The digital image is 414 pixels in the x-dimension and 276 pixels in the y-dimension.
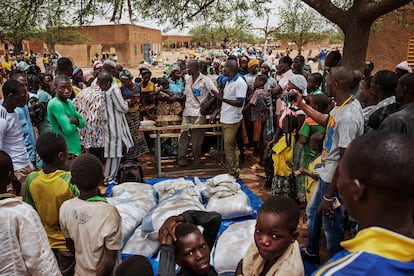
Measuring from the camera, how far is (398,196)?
1.08 m

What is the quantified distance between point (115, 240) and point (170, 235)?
1.83ft

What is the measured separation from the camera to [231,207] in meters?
4.18

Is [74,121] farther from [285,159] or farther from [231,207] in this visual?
[285,159]

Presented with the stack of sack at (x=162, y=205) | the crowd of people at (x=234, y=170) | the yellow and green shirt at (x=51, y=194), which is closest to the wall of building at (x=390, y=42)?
the crowd of people at (x=234, y=170)

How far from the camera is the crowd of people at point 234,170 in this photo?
1.10 m

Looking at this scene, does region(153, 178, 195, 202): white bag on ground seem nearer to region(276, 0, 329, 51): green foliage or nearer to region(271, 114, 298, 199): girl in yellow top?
region(271, 114, 298, 199): girl in yellow top

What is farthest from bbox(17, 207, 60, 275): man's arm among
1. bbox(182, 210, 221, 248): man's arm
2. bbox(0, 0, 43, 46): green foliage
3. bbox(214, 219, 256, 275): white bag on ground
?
bbox(0, 0, 43, 46): green foliage

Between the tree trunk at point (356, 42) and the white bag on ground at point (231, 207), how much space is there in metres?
2.45

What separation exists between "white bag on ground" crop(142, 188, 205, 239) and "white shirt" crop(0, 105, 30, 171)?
134 cm

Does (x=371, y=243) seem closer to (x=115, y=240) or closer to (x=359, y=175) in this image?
(x=359, y=175)

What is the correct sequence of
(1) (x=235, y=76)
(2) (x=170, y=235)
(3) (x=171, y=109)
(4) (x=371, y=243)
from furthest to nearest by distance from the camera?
(3) (x=171, y=109) → (1) (x=235, y=76) → (2) (x=170, y=235) → (4) (x=371, y=243)

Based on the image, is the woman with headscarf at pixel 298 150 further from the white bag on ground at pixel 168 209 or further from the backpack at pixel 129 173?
the backpack at pixel 129 173

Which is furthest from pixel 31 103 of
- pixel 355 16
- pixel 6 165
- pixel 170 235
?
pixel 355 16

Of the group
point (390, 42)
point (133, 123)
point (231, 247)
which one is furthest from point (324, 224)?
point (390, 42)
